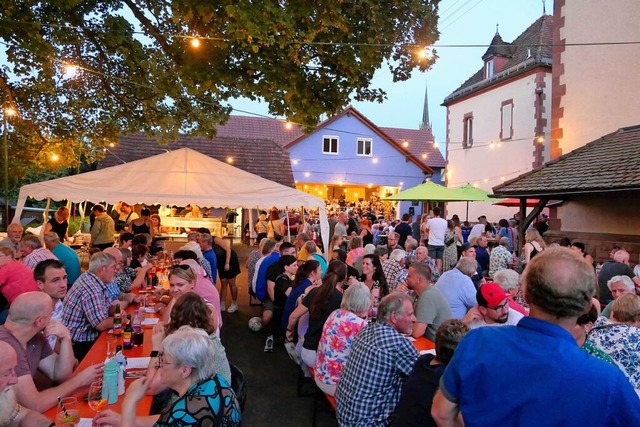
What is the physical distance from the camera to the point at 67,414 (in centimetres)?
239

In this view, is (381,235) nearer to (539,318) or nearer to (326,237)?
(326,237)

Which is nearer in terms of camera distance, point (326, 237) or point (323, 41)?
point (323, 41)

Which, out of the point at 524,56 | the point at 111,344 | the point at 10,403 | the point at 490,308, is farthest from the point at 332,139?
the point at 10,403

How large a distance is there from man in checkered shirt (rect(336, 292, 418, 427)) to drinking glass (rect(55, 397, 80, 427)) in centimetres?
161

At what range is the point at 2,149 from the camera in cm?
1395

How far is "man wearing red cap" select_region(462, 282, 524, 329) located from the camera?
12.0 feet

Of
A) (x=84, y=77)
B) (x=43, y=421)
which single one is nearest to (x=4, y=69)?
(x=84, y=77)

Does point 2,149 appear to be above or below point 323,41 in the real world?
below

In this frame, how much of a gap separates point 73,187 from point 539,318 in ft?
25.1

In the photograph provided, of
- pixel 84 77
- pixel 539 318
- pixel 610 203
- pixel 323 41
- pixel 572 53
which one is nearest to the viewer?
pixel 539 318

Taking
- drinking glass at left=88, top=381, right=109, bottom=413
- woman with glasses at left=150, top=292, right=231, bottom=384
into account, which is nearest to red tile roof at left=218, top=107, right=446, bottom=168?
woman with glasses at left=150, top=292, right=231, bottom=384

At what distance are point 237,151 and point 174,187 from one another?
14.0 metres

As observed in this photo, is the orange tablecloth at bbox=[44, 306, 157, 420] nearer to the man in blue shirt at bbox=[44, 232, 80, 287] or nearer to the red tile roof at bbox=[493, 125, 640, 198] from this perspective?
the man in blue shirt at bbox=[44, 232, 80, 287]

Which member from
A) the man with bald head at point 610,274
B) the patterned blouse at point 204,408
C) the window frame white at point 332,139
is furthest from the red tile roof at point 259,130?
the patterned blouse at point 204,408
